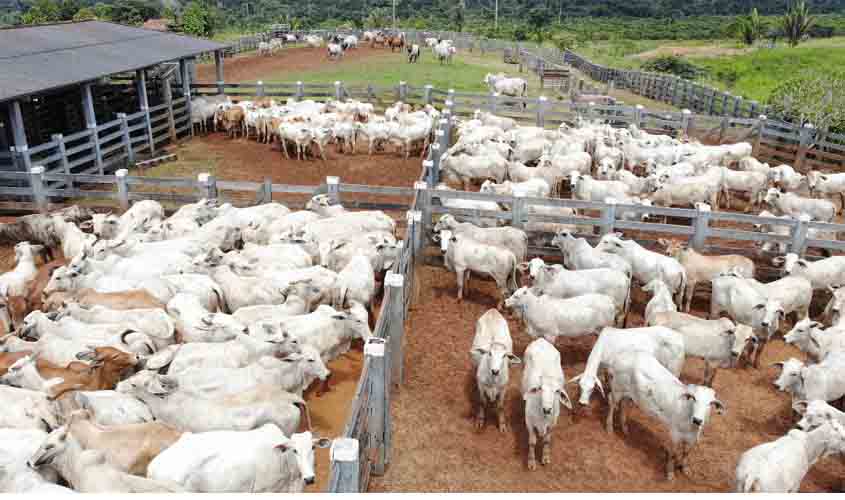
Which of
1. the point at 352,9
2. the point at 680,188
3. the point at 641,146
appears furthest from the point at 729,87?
the point at 352,9

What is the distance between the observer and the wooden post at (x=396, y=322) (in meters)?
7.85

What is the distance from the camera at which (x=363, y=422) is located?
6180 mm

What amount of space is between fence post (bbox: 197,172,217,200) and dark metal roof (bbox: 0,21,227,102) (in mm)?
4486

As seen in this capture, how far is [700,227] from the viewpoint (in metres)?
11.2

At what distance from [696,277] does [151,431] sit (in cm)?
842

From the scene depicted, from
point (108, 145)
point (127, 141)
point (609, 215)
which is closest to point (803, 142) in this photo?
point (609, 215)

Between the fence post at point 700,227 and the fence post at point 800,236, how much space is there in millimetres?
1405

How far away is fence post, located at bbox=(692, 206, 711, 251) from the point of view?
36.5ft

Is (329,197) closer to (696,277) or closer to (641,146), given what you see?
Result: (696,277)

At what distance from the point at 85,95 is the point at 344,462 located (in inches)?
604

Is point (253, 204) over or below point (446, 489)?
over

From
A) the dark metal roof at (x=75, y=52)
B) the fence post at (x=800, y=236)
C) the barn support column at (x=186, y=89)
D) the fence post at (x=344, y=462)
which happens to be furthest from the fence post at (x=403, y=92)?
the fence post at (x=344, y=462)

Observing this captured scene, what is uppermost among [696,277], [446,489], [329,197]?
[329,197]

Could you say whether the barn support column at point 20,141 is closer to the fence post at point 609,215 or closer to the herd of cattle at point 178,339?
the herd of cattle at point 178,339
